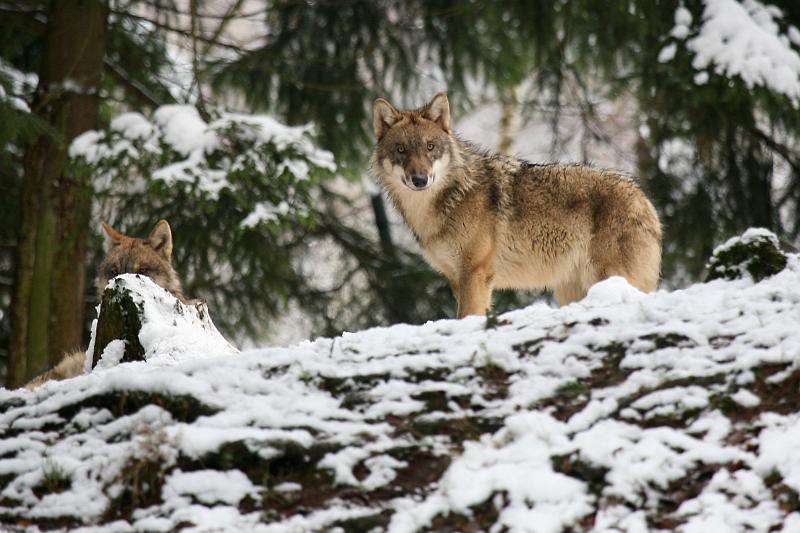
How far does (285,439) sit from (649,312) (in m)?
1.56

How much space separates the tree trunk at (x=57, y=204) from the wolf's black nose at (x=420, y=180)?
164 inches

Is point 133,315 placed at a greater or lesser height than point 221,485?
greater

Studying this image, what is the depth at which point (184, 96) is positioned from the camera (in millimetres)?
12266

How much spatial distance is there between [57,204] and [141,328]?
19.0 feet

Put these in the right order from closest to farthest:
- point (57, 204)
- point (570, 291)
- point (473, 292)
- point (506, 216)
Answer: point (473, 292)
point (506, 216)
point (570, 291)
point (57, 204)

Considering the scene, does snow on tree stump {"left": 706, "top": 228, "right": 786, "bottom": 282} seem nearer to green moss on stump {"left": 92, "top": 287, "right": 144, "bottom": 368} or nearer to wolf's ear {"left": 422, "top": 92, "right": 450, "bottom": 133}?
green moss on stump {"left": 92, "top": 287, "right": 144, "bottom": 368}

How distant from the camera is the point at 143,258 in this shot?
8266 millimetres

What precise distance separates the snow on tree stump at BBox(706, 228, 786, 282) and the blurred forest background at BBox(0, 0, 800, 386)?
5.68 m

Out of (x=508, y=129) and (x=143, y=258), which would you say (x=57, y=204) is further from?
(x=508, y=129)

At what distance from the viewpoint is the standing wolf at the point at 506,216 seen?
7.52m

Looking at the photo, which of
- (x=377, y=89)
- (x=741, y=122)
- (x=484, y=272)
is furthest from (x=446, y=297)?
(x=484, y=272)

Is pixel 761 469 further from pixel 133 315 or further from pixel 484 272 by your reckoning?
pixel 484 272

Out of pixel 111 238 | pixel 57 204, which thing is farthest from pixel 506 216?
pixel 57 204

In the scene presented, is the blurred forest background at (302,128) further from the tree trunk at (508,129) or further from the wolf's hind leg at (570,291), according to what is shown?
the tree trunk at (508,129)
